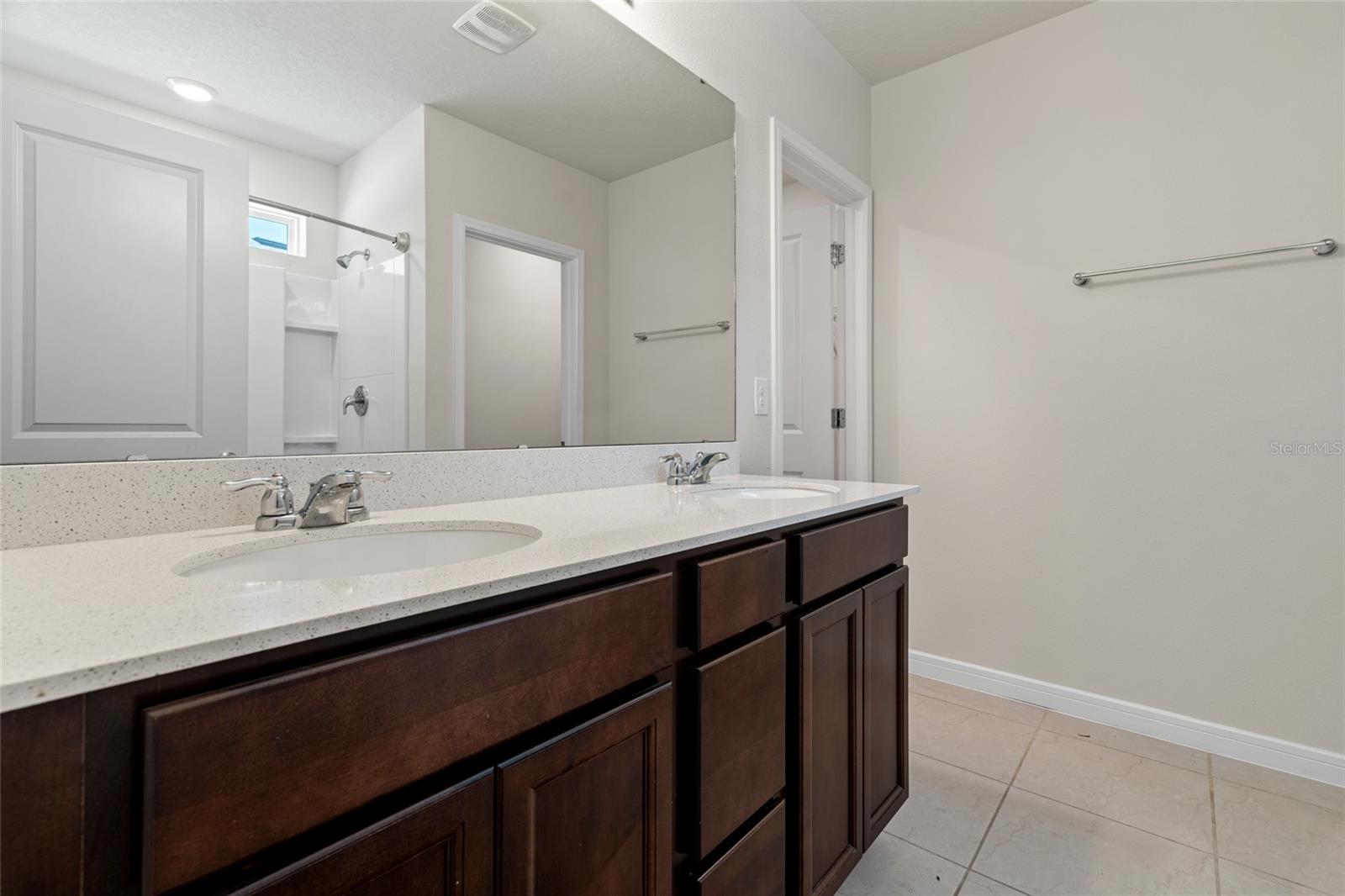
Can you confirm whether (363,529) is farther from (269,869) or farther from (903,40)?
(903,40)

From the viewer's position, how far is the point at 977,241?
7.79 ft

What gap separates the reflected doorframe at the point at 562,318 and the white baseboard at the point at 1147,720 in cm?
193

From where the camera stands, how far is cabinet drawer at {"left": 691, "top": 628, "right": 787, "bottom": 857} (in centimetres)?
87

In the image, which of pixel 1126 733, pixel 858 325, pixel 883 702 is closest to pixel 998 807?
pixel 883 702

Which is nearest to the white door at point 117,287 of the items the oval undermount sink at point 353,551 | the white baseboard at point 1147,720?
the oval undermount sink at point 353,551

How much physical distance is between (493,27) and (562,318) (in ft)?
1.92

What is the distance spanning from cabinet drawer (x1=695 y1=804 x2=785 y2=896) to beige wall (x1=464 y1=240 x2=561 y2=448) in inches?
33.0

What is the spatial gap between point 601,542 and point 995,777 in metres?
1.65

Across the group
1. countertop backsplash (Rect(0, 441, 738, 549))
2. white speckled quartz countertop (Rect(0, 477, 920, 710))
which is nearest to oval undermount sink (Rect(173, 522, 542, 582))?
white speckled quartz countertop (Rect(0, 477, 920, 710))

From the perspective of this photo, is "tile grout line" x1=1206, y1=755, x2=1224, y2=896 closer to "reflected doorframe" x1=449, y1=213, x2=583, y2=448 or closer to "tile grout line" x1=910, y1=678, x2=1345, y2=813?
"tile grout line" x1=910, y1=678, x2=1345, y2=813

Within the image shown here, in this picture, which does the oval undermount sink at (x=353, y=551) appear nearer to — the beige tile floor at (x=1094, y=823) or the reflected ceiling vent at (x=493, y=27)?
the reflected ceiling vent at (x=493, y=27)

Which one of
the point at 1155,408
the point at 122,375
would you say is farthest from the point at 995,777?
the point at 122,375

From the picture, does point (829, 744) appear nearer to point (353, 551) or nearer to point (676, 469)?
point (676, 469)

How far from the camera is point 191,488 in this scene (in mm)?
870
